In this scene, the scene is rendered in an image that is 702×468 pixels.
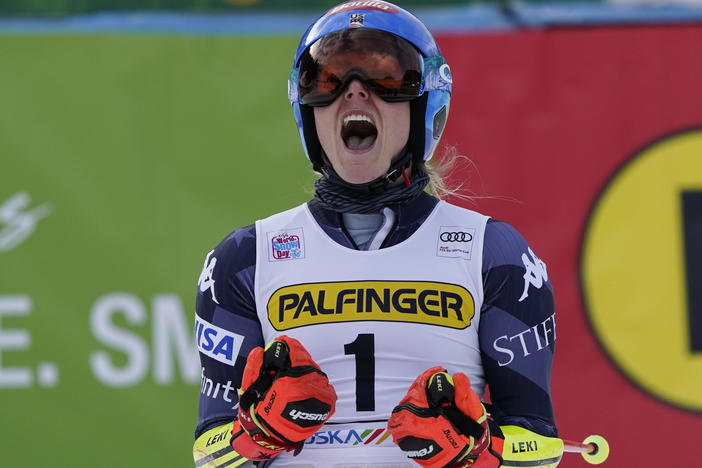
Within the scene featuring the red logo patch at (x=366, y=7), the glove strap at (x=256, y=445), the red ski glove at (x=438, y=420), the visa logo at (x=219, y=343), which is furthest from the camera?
the red logo patch at (x=366, y=7)

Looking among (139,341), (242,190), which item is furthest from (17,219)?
(242,190)

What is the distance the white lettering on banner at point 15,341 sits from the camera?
5.16 m

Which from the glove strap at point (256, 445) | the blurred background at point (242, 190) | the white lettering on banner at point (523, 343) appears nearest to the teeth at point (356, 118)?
the white lettering on banner at point (523, 343)

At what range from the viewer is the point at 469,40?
5.41 m

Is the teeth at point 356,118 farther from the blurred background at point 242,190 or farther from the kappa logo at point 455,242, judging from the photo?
the blurred background at point 242,190

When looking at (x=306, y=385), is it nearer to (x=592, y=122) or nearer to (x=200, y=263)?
(x=200, y=263)

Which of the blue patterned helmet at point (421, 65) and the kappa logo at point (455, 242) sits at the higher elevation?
the blue patterned helmet at point (421, 65)

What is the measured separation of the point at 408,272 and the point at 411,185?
0.94 feet

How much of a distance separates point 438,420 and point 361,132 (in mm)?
850

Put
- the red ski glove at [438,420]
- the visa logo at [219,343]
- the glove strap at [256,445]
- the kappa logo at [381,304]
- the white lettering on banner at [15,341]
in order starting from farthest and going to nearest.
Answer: the white lettering on banner at [15,341] → the visa logo at [219,343] → the kappa logo at [381,304] → the glove strap at [256,445] → the red ski glove at [438,420]

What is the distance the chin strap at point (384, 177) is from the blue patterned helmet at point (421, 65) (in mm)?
40

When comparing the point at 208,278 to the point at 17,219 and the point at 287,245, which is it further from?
the point at 17,219

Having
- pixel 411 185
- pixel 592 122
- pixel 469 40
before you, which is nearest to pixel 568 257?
pixel 592 122

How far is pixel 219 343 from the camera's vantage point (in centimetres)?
281
